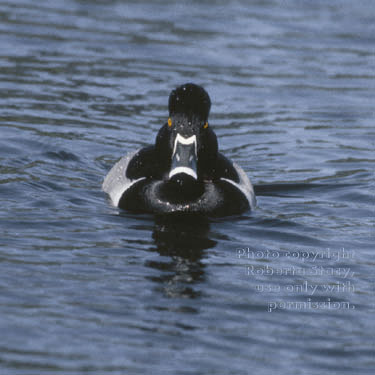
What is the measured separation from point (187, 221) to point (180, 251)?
970mm

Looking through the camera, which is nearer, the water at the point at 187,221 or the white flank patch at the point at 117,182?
the water at the point at 187,221

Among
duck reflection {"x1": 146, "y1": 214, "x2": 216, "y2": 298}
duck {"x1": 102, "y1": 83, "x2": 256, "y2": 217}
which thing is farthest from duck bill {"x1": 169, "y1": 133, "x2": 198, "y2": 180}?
duck reflection {"x1": 146, "y1": 214, "x2": 216, "y2": 298}

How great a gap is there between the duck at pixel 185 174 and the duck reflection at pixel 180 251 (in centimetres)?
20

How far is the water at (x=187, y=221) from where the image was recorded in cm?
710

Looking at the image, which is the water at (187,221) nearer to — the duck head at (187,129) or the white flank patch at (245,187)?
the white flank patch at (245,187)

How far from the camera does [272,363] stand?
681 centimetres

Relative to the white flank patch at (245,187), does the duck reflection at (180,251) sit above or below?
below

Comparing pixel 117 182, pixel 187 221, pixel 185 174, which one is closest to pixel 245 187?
pixel 187 221

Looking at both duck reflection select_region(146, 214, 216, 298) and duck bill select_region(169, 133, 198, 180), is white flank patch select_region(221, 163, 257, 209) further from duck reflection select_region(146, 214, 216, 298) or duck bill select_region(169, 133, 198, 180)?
duck bill select_region(169, 133, 198, 180)

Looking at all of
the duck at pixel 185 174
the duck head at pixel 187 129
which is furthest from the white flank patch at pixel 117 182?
the duck head at pixel 187 129

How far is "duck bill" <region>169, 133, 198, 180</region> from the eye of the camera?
10195 millimetres

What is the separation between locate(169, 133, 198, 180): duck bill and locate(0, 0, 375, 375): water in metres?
0.62

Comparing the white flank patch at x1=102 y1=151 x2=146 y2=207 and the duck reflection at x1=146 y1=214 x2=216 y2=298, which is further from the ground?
the white flank patch at x1=102 y1=151 x2=146 y2=207

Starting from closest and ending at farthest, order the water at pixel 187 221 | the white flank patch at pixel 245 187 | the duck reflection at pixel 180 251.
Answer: the water at pixel 187 221
the duck reflection at pixel 180 251
the white flank patch at pixel 245 187
